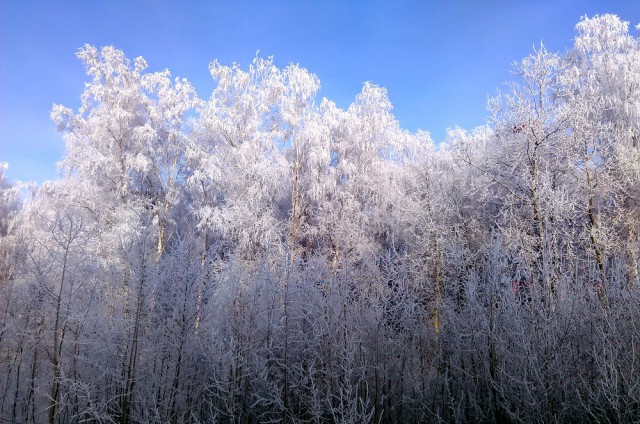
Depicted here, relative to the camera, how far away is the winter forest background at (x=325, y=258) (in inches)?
242

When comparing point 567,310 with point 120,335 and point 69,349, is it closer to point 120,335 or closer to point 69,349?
point 120,335

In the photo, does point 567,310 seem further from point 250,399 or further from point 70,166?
point 70,166

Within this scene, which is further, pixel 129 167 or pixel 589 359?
pixel 129 167

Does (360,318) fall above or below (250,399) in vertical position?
above

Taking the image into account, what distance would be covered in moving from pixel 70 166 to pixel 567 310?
57.2 ft

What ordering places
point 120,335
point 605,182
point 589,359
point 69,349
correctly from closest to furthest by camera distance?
1. point 589,359
2. point 120,335
3. point 69,349
4. point 605,182

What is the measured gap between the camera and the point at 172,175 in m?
17.8

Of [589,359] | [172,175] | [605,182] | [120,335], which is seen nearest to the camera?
[589,359]

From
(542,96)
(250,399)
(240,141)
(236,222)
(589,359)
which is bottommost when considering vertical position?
(250,399)

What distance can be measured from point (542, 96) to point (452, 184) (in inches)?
209

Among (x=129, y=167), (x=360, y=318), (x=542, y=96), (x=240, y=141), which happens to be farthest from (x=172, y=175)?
A: (x=542, y=96)

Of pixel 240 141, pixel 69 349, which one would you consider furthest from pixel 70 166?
pixel 69 349

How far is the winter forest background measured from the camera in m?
6.14

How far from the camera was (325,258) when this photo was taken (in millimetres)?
11133
